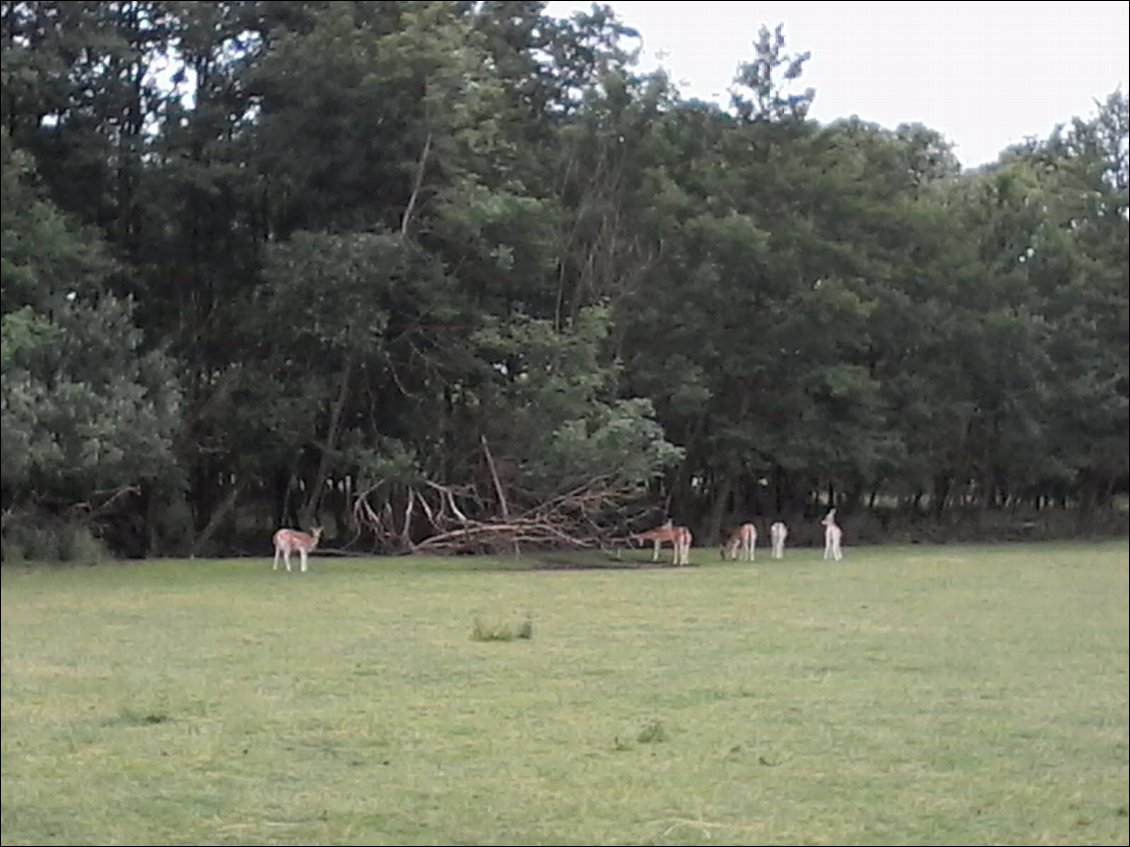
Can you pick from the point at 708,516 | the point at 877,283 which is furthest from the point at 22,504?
the point at 708,516

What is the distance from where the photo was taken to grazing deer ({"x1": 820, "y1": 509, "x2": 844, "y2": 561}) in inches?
194

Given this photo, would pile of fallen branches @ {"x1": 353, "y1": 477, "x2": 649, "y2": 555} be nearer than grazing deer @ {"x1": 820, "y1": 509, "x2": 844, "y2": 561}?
Yes

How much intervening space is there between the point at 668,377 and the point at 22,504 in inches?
181

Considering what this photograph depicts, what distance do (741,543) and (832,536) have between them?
1710mm

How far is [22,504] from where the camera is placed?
2.46m

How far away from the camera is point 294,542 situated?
4.18 m

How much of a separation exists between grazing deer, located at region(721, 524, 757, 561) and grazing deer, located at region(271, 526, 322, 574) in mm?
2629

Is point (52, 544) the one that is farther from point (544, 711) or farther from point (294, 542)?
point (544, 711)

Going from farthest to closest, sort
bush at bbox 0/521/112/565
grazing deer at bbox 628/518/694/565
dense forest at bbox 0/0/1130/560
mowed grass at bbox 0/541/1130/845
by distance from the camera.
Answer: grazing deer at bbox 628/518/694/565
mowed grass at bbox 0/541/1130/845
dense forest at bbox 0/0/1130/560
bush at bbox 0/521/112/565

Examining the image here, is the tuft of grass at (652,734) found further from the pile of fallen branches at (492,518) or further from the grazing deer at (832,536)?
the grazing deer at (832,536)

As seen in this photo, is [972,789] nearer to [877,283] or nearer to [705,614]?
[877,283]

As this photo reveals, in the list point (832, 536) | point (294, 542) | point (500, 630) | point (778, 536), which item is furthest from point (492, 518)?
point (778, 536)

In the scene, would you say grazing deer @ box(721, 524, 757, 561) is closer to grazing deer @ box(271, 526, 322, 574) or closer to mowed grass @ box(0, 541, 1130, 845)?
mowed grass @ box(0, 541, 1130, 845)

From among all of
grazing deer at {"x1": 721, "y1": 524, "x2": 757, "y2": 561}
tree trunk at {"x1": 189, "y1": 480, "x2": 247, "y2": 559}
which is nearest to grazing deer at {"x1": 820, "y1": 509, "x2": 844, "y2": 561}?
grazing deer at {"x1": 721, "y1": 524, "x2": 757, "y2": 561}
